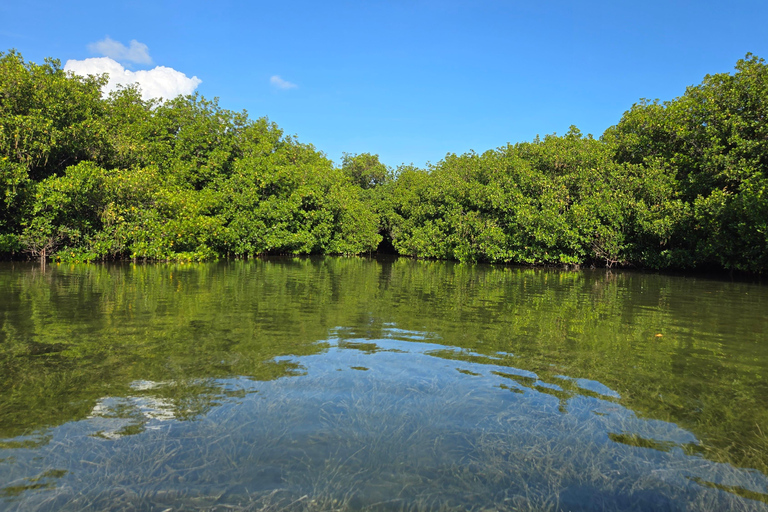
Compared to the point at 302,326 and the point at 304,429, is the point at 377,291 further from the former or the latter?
the point at 304,429

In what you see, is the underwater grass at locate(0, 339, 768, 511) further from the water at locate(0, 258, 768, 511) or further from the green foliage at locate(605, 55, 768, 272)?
the green foliage at locate(605, 55, 768, 272)

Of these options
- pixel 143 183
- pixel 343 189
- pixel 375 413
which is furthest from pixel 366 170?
pixel 375 413

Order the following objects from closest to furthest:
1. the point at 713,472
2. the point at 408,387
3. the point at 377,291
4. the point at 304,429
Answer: the point at 713,472 < the point at 304,429 < the point at 408,387 < the point at 377,291

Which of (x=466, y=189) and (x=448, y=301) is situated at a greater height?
(x=466, y=189)

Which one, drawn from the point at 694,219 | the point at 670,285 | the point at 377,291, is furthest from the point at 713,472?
the point at 694,219

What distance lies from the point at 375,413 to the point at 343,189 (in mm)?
39140

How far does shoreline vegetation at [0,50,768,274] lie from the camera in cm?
2203

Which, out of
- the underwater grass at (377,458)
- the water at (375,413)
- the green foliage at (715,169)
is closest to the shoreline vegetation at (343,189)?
the green foliage at (715,169)

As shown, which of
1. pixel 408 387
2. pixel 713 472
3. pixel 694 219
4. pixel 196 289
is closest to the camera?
pixel 713 472

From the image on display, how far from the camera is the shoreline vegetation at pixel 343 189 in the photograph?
2203 cm

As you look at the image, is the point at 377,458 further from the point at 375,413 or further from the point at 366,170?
the point at 366,170

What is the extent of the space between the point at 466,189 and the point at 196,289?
1105 inches

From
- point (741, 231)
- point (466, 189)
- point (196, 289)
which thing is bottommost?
point (196, 289)

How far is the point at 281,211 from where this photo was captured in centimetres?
3509
